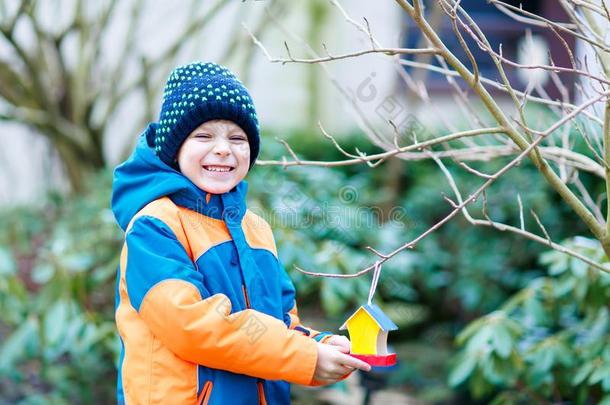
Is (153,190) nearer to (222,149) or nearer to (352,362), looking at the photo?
(222,149)

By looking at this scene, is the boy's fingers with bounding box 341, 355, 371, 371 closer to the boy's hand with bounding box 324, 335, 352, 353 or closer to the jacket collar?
the boy's hand with bounding box 324, 335, 352, 353

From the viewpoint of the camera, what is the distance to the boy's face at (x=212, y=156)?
2.00m

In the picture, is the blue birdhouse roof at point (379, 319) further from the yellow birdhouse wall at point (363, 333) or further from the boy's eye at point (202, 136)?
the boy's eye at point (202, 136)

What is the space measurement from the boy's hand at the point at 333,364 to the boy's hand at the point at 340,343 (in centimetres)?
4

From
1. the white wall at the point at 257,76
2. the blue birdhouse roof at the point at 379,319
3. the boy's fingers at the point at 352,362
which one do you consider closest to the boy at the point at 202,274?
the boy's fingers at the point at 352,362

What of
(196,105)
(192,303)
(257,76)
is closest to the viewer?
(192,303)

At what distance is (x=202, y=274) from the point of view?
1935 millimetres

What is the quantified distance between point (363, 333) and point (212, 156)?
22.5 inches

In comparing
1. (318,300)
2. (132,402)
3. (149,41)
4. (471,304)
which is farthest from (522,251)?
(149,41)

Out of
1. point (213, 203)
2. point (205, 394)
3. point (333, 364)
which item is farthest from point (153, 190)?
point (333, 364)

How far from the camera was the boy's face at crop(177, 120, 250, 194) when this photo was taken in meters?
2.00

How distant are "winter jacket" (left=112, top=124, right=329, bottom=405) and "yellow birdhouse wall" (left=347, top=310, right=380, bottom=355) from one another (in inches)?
4.3

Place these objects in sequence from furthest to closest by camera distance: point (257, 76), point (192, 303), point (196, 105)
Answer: point (257, 76) → point (196, 105) → point (192, 303)

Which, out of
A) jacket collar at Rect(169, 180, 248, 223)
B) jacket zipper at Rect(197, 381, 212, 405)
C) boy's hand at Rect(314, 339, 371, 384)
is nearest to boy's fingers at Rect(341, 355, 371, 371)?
boy's hand at Rect(314, 339, 371, 384)
